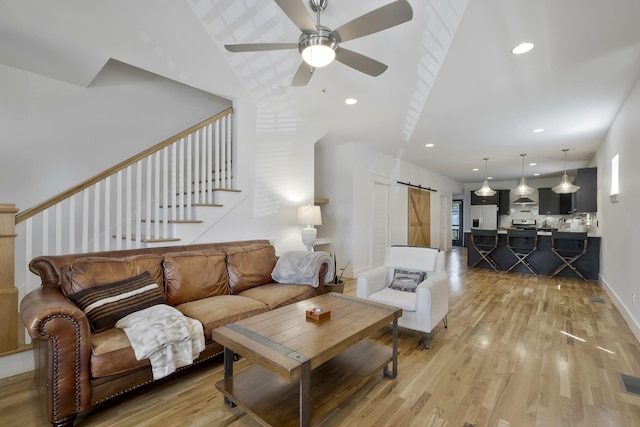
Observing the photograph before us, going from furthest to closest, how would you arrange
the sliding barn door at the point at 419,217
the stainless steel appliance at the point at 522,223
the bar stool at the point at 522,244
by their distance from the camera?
the stainless steel appliance at the point at 522,223 → the sliding barn door at the point at 419,217 → the bar stool at the point at 522,244

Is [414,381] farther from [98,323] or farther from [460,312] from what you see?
[98,323]

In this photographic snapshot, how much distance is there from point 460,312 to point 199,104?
4.82 m

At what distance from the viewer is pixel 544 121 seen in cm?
432

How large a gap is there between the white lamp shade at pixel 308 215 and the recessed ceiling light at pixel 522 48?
9.46 feet

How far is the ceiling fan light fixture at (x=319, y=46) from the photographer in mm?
1849

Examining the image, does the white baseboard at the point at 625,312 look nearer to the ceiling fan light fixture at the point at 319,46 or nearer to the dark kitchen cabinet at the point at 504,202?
the ceiling fan light fixture at the point at 319,46

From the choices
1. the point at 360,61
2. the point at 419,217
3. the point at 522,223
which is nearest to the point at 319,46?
the point at 360,61

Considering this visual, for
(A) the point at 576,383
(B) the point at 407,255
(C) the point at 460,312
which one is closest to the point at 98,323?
(B) the point at 407,255

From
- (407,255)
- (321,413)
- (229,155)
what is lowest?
(321,413)

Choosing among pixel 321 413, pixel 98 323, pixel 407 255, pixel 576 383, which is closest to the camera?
pixel 321 413

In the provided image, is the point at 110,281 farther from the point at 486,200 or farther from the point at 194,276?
the point at 486,200

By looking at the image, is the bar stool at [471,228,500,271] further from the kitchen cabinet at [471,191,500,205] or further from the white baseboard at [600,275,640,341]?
the kitchen cabinet at [471,191,500,205]

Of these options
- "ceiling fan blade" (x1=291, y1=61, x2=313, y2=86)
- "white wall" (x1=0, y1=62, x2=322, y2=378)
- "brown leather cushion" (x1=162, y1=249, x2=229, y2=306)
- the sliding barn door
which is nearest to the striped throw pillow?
"brown leather cushion" (x1=162, y1=249, x2=229, y2=306)

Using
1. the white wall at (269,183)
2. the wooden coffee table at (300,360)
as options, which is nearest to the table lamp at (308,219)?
the white wall at (269,183)
